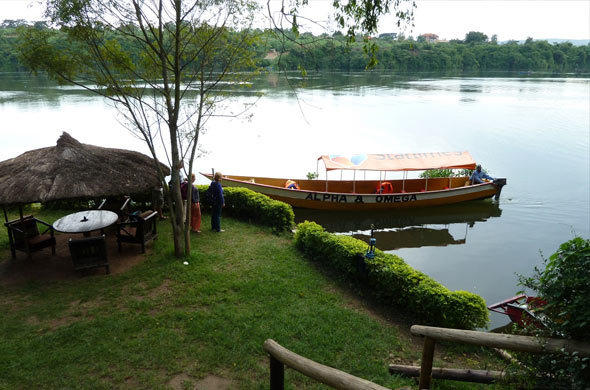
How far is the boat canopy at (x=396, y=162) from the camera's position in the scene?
15.3 metres

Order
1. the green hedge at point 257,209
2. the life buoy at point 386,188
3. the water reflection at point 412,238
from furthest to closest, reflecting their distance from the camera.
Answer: the life buoy at point 386,188 < the water reflection at point 412,238 < the green hedge at point 257,209

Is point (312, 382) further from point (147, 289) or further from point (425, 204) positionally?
point (425, 204)

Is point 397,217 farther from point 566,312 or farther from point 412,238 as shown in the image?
point 566,312

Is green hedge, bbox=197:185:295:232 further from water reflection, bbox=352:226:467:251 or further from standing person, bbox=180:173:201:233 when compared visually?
water reflection, bbox=352:226:467:251

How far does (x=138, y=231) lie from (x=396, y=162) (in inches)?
435

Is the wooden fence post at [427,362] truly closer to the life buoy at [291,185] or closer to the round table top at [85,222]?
the round table top at [85,222]

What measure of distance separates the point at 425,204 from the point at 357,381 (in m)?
14.9

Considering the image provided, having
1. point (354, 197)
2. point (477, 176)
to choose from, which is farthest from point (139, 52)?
point (477, 176)

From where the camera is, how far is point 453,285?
10633mm

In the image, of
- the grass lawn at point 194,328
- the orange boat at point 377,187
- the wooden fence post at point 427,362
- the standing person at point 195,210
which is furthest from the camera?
the orange boat at point 377,187

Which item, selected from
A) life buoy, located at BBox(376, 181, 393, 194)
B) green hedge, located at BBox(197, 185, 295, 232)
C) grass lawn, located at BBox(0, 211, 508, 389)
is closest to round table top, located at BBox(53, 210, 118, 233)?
grass lawn, located at BBox(0, 211, 508, 389)

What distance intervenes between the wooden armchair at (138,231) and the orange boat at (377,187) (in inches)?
234

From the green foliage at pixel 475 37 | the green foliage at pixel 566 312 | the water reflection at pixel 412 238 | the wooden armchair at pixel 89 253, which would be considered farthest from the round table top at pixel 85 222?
the green foliage at pixel 475 37

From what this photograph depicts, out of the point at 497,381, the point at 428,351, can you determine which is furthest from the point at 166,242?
the point at 497,381
